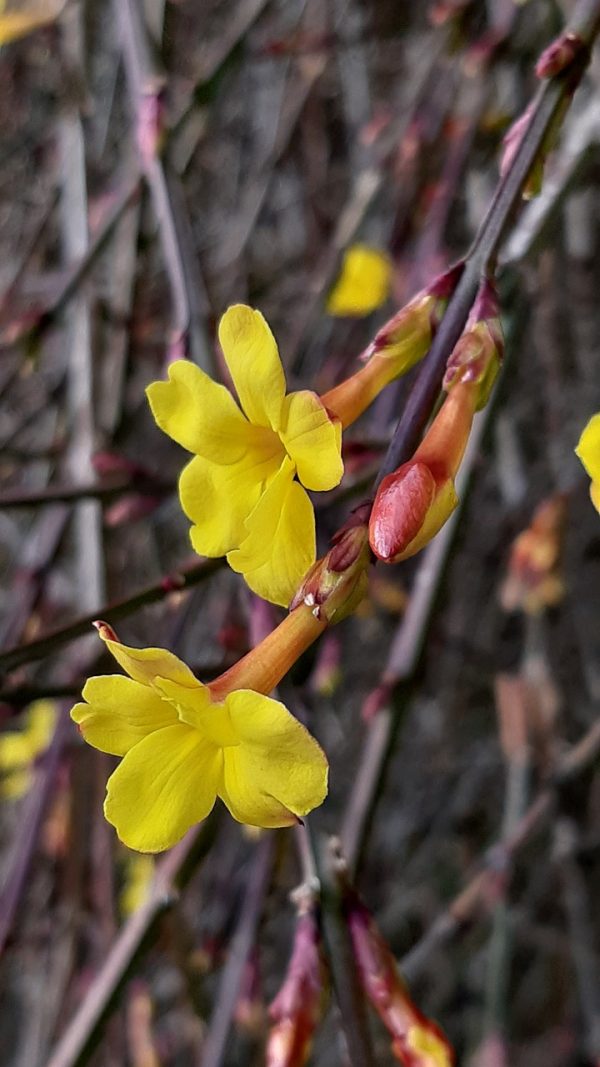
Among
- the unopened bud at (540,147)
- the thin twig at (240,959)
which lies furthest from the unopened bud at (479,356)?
the thin twig at (240,959)

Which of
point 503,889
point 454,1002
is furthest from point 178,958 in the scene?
point 454,1002

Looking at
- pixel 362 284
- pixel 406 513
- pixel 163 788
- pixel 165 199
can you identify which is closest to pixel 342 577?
pixel 406 513

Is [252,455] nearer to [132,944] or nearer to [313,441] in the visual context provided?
[313,441]

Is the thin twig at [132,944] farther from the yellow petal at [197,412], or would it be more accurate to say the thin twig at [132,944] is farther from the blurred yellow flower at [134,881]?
the blurred yellow flower at [134,881]

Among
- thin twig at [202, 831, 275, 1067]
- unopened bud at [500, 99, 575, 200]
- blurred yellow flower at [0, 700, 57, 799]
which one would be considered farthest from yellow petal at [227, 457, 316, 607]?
blurred yellow flower at [0, 700, 57, 799]

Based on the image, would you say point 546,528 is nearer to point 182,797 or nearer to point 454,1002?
point 182,797
